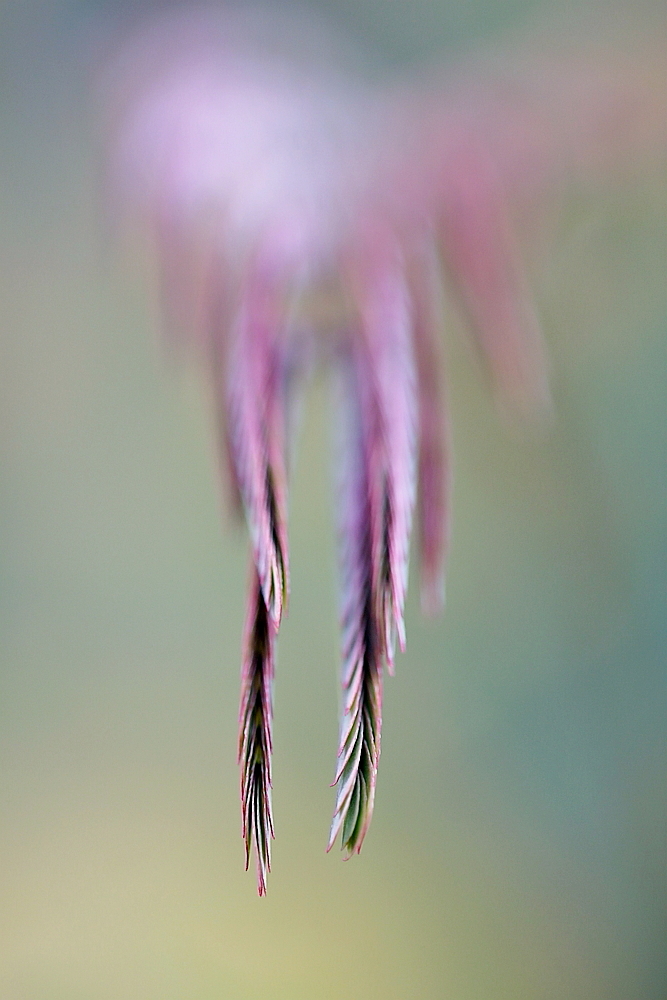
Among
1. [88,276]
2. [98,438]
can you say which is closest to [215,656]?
[98,438]

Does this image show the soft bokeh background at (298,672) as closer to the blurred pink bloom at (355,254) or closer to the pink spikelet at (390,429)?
the blurred pink bloom at (355,254)

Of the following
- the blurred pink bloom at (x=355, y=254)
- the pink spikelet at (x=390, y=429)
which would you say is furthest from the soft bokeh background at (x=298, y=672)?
the pink spikelet at (x=390, y=429)

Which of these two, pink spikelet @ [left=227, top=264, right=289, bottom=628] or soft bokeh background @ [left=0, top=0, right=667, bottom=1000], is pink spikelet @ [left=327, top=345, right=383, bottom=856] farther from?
soft bokeh background @ [left=0, top=0, right=667, bottom=1000]

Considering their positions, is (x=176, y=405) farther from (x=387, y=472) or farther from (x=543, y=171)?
(x=387, y=472)

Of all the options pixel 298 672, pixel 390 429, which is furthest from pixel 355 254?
pixel 298 672

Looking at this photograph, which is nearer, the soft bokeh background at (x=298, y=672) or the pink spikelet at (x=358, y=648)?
the pink spikelet at (x=358, y=648)

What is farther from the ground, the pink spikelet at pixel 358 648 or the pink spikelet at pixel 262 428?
the pink spikelet at pixel 262 428

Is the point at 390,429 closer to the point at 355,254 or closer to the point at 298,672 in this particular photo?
the point at 355,254
